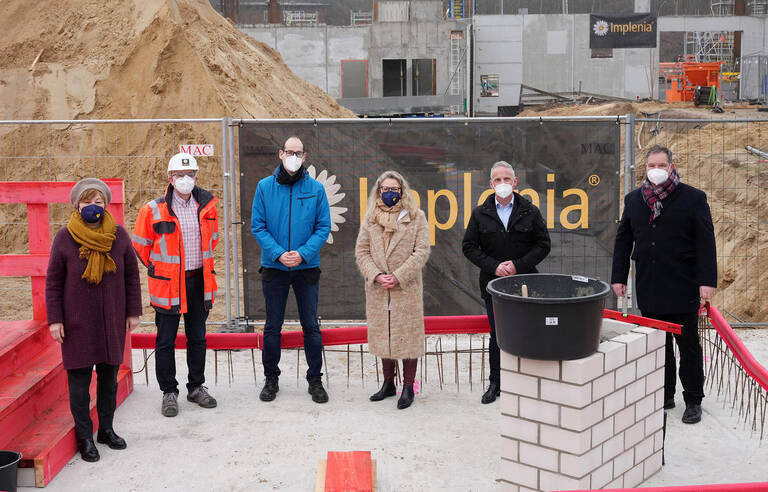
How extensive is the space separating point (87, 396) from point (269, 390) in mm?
1566

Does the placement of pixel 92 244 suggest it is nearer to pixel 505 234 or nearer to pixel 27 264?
pixel 27 264

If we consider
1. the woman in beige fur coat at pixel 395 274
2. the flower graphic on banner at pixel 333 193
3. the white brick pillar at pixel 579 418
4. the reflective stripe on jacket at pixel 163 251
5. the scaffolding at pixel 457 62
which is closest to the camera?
the white brick pillar at pixel 579 418

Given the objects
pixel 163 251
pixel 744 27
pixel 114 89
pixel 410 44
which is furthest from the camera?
pixel 744 27

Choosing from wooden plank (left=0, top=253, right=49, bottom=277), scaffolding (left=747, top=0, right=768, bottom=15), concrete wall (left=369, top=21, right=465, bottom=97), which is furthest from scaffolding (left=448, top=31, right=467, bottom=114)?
wooden plank (left=0, top=253, right=49, bottom=277)

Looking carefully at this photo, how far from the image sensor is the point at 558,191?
25.7ft

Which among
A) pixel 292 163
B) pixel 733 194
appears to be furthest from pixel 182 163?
pixel 733 194

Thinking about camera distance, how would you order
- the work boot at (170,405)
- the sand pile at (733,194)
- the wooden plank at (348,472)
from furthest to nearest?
the sand pile at (733,194) < the work boot at (170,405) < the wooden plank at (348,472)

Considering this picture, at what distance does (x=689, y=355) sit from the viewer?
229 inches

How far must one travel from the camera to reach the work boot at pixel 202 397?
6148 mm

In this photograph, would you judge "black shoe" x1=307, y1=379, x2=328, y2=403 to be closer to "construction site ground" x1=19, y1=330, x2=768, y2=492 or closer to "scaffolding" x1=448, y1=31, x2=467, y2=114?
"construction site ground" x1=19, y1=330, x2=768, y2=492

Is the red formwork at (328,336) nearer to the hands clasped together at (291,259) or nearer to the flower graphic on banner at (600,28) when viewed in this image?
the hands clasped together at (291,259)

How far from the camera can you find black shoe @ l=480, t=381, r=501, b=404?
6.24 m

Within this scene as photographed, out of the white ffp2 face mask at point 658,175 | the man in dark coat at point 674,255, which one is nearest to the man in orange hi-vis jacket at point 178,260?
the man in dark coat at point 674,255

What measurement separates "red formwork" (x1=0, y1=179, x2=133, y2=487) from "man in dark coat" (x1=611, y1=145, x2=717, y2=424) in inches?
156
